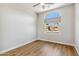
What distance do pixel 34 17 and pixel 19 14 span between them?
87 centimetres

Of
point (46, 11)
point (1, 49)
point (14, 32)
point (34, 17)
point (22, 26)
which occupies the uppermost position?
point (46, 11)

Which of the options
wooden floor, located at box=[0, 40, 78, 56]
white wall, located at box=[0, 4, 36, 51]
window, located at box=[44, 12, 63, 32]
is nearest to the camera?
wooden floor, located at box=[0, 40, 78, 56]

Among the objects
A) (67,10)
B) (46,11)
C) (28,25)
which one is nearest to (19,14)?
(28,25)

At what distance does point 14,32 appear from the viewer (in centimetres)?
253

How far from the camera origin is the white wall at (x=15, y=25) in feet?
7.01

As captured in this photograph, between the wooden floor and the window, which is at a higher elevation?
the window

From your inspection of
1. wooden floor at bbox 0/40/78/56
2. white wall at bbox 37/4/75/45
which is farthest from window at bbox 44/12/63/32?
wooden floor at bbox 0/40/78/56

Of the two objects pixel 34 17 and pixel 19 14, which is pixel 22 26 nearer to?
pixel 19 14

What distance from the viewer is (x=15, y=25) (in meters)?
2.58

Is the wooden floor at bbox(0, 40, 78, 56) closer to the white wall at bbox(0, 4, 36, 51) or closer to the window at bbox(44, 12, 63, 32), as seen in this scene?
the white wall at bbox(0, 4, 36, 51)

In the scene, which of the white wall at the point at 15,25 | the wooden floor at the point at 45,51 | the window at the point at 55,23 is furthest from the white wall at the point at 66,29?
the white wall at the point at 15,25

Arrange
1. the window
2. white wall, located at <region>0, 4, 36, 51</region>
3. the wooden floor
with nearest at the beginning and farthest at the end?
1. the wooden floor
2. white wall, located at <region>0, 4, 36, 51</region>
3. the window

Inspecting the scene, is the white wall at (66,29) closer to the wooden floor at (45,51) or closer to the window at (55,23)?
the window at (55,23)

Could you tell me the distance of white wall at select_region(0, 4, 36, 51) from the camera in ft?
7.01
